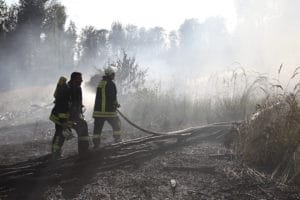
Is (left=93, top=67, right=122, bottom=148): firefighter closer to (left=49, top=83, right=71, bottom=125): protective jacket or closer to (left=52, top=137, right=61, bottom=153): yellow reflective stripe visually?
(left=49, top=83, right=71, bottom=125): protective jacket

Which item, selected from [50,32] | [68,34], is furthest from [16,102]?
[68,34]

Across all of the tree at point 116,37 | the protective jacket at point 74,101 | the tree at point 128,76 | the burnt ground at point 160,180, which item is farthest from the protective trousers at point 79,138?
the tree at point 116,37

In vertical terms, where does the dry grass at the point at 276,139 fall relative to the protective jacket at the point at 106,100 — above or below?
below

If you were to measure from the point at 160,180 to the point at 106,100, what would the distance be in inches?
105

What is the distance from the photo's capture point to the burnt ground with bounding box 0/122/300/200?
4.92 metres

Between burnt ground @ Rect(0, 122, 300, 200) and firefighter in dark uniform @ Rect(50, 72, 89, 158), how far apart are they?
860mm

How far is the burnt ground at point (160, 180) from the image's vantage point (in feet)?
16.1

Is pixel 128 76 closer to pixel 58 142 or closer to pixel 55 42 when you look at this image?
pixel 58 142

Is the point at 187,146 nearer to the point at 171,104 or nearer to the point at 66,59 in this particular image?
the point at 171,104

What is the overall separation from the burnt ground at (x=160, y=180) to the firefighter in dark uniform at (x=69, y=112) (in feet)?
2.82

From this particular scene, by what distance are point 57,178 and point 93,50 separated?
4673 centimetres

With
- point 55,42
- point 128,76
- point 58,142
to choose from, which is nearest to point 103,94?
point 58,142

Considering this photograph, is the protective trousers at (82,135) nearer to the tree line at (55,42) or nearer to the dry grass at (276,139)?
the dry grass at (276,139)

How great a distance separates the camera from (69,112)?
22.7ft
